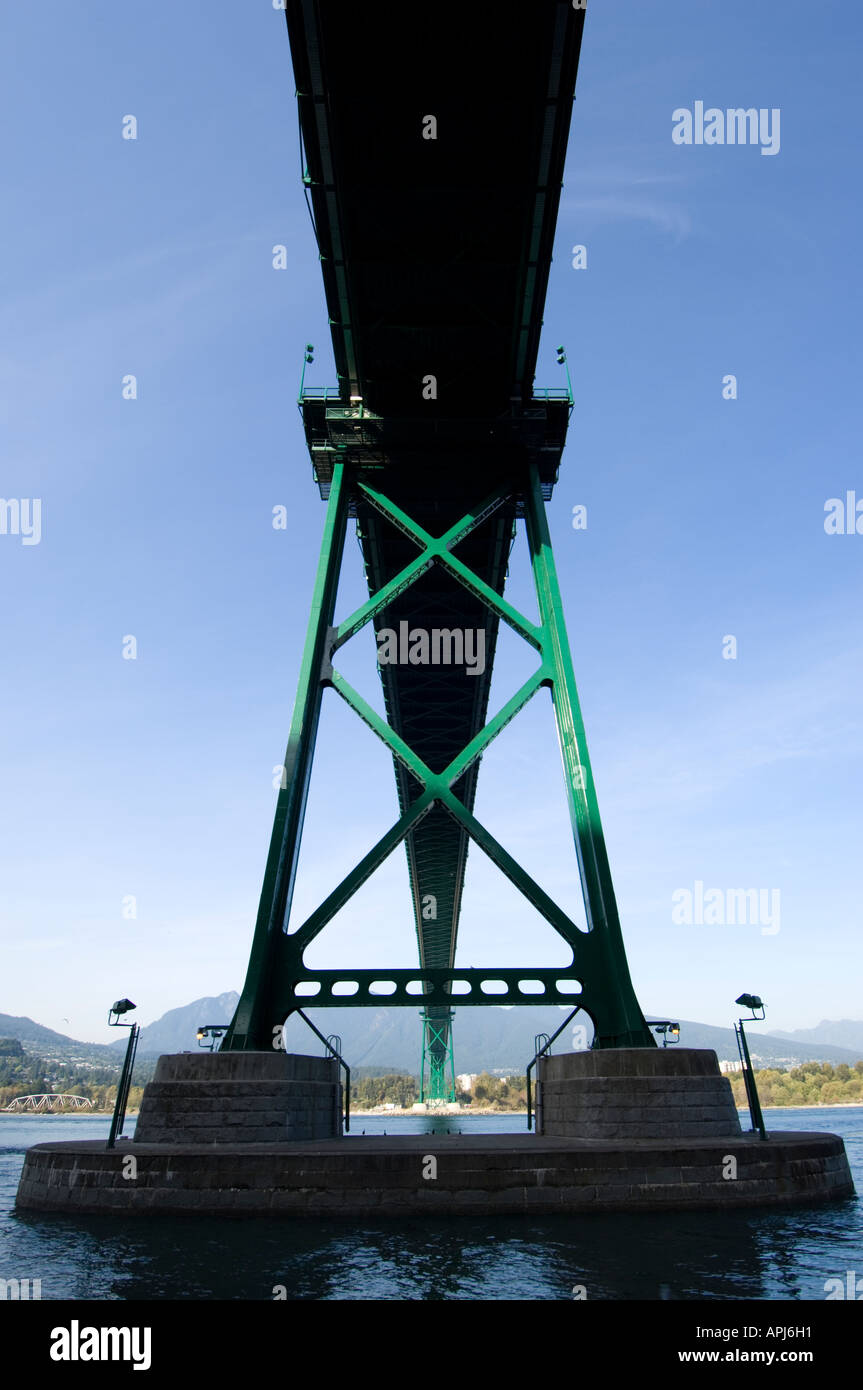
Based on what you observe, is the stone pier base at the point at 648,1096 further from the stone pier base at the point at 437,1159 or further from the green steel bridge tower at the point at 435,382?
the green steel bridge tower at the point at 435,382

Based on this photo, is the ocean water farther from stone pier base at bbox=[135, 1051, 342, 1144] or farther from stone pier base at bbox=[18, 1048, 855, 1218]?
stone pier base at bbox=[135, 1051, 342, 1144]

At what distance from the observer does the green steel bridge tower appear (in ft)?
47.0

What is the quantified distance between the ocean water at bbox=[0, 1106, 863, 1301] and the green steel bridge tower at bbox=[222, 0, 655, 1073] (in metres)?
4.51

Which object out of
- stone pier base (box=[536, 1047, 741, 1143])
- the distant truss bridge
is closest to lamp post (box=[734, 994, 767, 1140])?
stone pier base (box=[536, 1047, 741, 1143])

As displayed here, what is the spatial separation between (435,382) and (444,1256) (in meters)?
16.1

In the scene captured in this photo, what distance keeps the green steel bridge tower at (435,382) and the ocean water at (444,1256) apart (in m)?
4.51

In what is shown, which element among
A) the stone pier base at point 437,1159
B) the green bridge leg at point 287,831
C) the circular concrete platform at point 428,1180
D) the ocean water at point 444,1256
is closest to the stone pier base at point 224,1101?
the stone pier base at point 437,1159

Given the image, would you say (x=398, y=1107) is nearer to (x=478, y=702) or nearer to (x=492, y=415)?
(x=478, y=702)

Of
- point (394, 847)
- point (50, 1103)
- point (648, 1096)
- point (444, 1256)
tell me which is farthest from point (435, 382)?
point (50, 1103)

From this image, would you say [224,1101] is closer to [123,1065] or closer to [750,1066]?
[123,1065]

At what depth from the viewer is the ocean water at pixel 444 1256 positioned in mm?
6996
